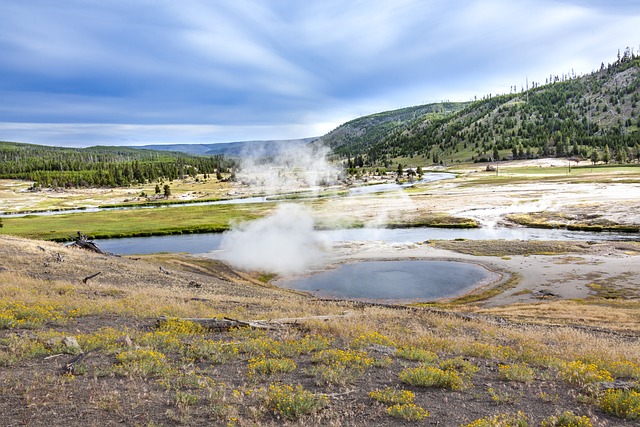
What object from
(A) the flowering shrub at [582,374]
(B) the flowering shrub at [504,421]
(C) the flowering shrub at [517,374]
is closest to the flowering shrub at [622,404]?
(A) the flowering shrub at [582,374]

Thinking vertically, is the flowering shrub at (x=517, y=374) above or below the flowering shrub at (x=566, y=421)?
below

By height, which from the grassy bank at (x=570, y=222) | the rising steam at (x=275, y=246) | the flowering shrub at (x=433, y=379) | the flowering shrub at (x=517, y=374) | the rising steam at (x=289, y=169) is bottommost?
the grassy bank at (x=570, y=222)

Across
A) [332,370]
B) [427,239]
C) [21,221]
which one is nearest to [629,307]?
[332,370]

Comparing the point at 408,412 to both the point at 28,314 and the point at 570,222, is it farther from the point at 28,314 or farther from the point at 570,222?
the point at 570,222

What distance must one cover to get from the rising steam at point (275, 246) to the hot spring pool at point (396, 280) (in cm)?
526

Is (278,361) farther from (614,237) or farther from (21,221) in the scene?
(21,221)

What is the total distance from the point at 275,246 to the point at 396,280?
72.5 feet

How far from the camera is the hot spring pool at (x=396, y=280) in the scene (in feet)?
129

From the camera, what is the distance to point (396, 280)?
142ft

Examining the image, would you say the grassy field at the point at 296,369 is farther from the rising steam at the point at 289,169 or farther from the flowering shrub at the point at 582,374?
the rising steam at the point at 289,169

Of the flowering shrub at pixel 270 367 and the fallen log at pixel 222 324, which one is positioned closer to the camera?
the flowering shrub at pixel 270 367

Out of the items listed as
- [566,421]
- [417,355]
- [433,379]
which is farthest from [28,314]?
[566,421]

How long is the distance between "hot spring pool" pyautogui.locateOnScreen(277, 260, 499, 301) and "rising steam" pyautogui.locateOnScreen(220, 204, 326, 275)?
526cm

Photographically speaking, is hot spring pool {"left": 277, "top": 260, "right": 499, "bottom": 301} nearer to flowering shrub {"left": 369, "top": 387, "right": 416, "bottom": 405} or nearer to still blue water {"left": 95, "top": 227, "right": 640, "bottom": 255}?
still blue water {"left": 95, "top": 227, "right": 640, "bottom": 255}
